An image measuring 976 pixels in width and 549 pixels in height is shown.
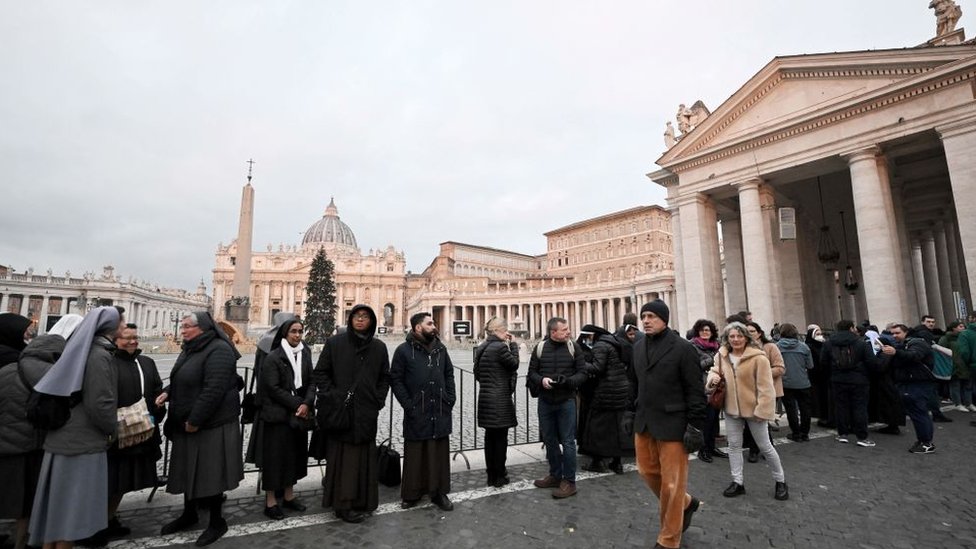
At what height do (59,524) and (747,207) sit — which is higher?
(747,207)

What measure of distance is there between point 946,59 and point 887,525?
1344 centimetres

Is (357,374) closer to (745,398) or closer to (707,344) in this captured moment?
(745,398)

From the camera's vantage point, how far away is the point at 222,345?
3984mm

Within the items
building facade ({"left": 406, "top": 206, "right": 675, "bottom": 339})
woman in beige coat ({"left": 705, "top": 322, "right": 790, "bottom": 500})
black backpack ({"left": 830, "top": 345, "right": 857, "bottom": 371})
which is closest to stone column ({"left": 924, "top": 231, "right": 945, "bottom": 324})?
black backpack ({"left": 830, "top": 345, "right": 857, "bottom": 371})

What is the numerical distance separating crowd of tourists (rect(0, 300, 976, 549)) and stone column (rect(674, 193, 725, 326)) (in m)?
9.51

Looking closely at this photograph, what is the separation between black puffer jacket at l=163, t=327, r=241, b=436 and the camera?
3.71 m

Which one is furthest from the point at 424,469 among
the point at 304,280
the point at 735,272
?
the point at 304,280

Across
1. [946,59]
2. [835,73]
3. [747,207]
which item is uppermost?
[835,73]

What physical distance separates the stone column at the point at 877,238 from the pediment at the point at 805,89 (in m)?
1.78

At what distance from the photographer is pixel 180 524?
3.88 m

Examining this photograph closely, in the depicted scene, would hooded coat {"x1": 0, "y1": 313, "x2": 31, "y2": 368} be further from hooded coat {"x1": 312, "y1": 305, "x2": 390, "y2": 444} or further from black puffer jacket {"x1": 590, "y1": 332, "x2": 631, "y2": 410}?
black puffer jacket {"x1": 590, "y1": 332, "x2": 631, "y2": 410}

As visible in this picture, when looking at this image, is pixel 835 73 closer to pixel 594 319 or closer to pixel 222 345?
pixel 222 345

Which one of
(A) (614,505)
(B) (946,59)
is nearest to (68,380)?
(A) (614,505)

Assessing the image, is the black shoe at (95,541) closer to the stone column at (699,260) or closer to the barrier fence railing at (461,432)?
the barrier fence railing at (461,432)
